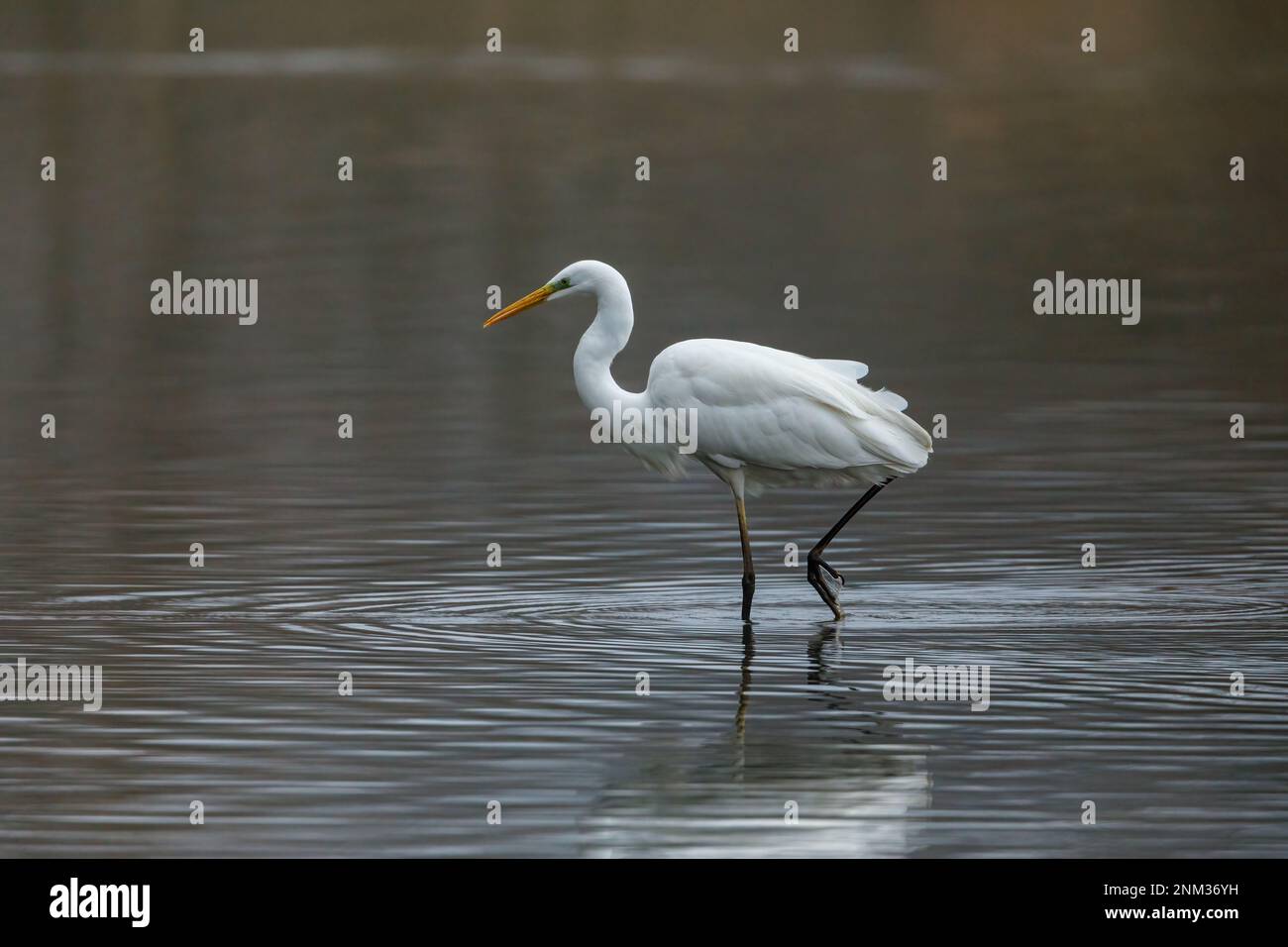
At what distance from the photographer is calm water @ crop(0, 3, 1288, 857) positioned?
35.0 ft

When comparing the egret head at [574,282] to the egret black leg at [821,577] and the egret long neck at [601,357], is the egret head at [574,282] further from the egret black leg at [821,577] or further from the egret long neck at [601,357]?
the egret black leg at [821,577]

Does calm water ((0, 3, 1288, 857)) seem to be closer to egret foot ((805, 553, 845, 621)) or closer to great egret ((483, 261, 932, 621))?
egret foot ((805, 553, 845, 621))

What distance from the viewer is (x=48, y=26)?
237ft

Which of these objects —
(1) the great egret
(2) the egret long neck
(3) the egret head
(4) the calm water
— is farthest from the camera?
(2) the egret long neck

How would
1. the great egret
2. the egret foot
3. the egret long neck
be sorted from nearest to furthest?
the egret foot
the great egret
the egret long neck

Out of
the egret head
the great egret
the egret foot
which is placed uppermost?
the egret head

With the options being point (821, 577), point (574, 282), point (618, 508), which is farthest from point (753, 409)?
point (618, 508)

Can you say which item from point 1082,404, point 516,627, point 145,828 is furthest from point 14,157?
point 145,828

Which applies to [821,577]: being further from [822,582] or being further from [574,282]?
[574,282]

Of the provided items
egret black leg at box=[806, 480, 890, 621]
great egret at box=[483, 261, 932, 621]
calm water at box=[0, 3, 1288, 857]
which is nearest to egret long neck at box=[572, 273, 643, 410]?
great egret at box=[483, 261, 932, 621]

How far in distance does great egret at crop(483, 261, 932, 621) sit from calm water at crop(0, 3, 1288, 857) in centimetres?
80

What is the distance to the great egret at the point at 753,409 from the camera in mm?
14820
